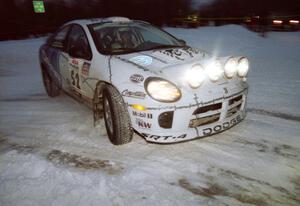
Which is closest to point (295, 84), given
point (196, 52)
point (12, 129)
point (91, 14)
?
point (196, 52)

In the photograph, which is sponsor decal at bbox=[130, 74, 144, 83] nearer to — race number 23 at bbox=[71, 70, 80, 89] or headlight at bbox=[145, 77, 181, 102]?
headlight at bbox=[145, 77, 181, 102]

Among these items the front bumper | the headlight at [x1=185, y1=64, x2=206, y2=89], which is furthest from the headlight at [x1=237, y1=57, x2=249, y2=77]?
the headlight at [x1=185, y1=64, x2=206, y2=89]

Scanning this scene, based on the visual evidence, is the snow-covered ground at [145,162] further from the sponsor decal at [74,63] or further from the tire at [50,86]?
the sponsor decal at [74,63]

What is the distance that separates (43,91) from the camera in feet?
22.1

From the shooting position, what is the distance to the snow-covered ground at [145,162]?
265 centimetres

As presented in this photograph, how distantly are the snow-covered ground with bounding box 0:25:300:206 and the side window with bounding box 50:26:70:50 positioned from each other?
3.55 ft

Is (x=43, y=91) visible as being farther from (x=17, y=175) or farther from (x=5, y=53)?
(x=5, y=53)

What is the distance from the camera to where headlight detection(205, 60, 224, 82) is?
343cm

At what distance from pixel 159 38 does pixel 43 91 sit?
3335 mm

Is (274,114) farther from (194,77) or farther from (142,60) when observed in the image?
(142,60)

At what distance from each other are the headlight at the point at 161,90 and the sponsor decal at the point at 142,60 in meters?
0.39

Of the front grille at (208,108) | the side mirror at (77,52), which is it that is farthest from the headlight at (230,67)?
the side mirror at (77,52)

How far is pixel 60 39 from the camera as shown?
5.17 metres

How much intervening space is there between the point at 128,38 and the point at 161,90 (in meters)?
1.61
